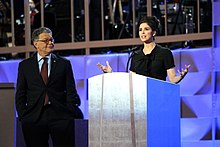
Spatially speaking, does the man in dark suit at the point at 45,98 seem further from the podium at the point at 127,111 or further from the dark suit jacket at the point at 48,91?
the podium at the point at 127,111

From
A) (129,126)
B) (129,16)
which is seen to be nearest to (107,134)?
(129,126)

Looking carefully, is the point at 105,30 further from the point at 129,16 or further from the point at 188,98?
the point at 188,98

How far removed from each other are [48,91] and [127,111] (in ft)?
4.52

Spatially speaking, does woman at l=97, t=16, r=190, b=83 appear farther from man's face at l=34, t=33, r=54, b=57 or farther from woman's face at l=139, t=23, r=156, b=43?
man's face at l=34, t=33, r=54, b=57

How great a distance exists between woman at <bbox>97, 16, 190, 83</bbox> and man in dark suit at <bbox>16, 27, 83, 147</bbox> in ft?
2.09

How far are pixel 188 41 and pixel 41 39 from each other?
7.71ft

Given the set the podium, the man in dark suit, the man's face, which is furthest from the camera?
the man's face

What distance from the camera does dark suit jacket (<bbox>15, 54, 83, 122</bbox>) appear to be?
434cm

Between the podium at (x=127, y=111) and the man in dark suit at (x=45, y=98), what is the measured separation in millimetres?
1174

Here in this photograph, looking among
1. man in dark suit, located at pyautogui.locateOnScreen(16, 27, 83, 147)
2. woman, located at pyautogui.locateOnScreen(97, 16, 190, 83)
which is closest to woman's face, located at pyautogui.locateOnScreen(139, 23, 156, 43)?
woman, located at pyautogui.locateOnScreen(97, 16, 190, 83)

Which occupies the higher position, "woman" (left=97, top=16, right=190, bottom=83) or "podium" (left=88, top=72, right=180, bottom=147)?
"woman" (left=97, top=16, right=190, bottom=83)

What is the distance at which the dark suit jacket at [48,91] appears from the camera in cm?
434

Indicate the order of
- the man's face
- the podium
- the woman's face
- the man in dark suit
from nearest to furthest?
the podium
the woman's face
the man in dark suit
the man's face

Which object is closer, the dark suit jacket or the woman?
the woman
